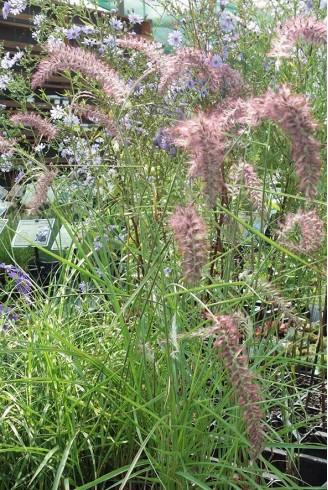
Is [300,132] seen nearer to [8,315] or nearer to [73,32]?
[8,315]

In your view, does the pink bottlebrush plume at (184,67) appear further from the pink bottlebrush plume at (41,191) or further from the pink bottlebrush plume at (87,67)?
the pink bottlebrush plume at (41,191)

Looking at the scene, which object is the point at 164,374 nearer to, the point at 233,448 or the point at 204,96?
the point at 233,448

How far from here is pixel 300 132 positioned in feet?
3.50

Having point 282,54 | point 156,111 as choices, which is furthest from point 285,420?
point 156,111

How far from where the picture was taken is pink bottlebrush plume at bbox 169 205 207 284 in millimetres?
1178

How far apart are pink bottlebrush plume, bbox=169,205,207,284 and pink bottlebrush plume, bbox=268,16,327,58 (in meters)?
0.38

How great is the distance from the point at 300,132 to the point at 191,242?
0.24 metres

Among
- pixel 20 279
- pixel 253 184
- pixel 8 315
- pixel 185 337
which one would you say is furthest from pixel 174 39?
pixel 185 337

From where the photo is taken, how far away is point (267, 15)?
312 cm

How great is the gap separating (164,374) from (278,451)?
1.33 ft

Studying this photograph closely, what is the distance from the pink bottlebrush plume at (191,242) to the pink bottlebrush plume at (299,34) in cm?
38

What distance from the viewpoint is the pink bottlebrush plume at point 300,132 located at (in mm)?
1047

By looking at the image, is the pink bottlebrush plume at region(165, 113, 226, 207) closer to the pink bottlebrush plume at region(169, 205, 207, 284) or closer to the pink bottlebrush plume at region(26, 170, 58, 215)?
the pink bottlebrush plume at region(169, 205, 207, 284)

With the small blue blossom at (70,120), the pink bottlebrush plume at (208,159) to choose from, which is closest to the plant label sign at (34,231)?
the small blue blossom at (70,120)
